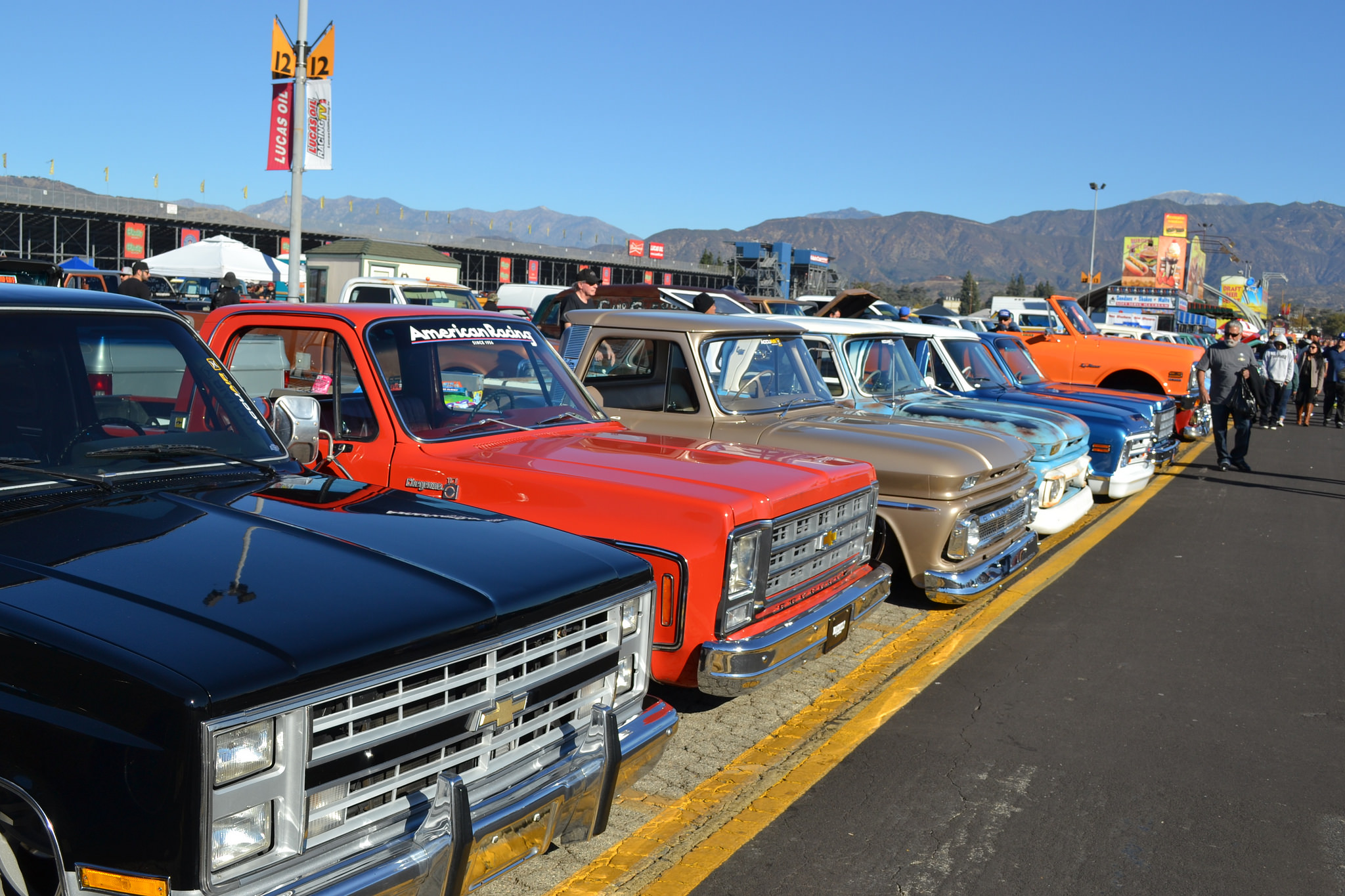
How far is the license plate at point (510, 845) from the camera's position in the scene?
8.31 ft

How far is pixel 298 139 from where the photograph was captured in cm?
1672

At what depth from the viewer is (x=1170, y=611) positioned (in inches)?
281

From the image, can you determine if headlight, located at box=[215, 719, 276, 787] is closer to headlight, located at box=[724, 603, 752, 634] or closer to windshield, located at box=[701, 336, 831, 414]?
headlight, located at box=[724, 603, 752, 634]

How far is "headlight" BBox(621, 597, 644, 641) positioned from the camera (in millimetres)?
3141

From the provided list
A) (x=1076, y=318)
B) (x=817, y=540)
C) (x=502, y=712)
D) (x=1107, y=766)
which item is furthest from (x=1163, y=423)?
(x=502, y=712)

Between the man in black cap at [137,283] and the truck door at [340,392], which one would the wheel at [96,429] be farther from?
the man in black cap at [137,283]

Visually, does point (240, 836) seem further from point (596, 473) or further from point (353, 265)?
point (353, 265)

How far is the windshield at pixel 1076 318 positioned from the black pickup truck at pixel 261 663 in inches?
558

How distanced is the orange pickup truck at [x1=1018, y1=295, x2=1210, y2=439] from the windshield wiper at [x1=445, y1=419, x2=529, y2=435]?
38.9 ft

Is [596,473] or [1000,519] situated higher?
[596,473]

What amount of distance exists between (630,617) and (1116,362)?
45.3 feet

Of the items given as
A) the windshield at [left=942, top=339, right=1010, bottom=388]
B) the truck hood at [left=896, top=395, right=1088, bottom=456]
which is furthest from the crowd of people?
the truck hood at [left=896, top=395, right=1088, bottom=456]

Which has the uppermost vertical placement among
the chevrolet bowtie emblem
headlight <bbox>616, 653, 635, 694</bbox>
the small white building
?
the small white building

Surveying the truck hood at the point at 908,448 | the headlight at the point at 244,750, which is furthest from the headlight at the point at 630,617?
the truck hood at the point at 908,448
